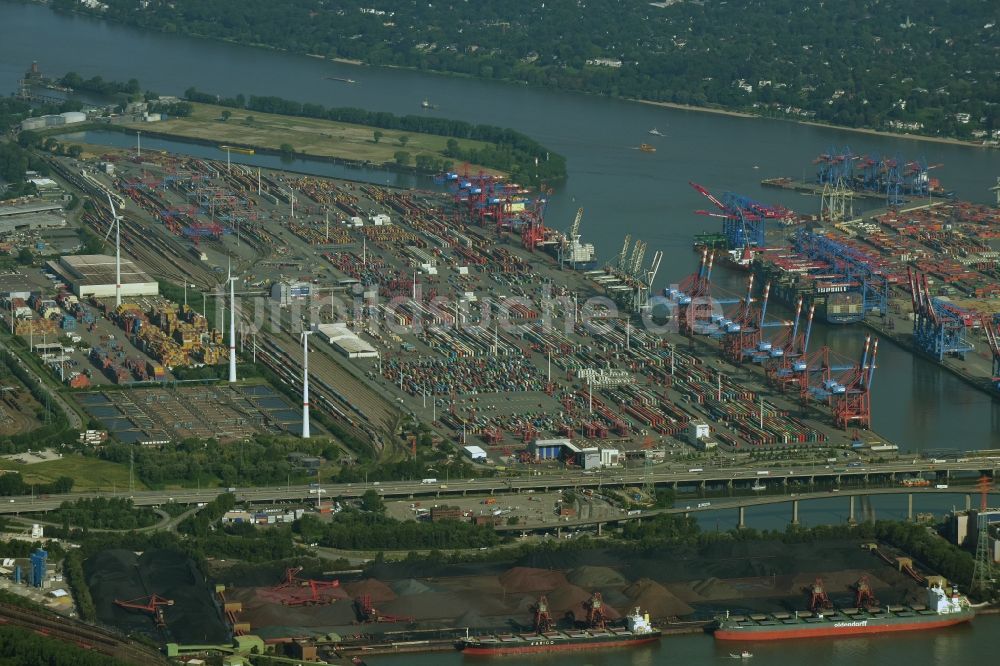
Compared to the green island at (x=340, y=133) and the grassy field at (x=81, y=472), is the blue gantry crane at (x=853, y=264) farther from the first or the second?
the grassy field at (x=81, y=472)

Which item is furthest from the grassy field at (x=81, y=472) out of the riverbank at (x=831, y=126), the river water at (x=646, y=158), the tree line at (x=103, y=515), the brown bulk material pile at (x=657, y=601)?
the riverbank at (x=831, y=126)

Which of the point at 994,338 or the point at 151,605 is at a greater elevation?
the point at 994,338

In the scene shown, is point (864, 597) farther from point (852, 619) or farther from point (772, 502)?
point (772, 502)

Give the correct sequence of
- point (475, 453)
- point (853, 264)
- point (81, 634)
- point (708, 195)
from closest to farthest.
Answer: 1. point (81, 634)
2. point (475, 453)
3. point (853, 264)
4. point (708, 195)

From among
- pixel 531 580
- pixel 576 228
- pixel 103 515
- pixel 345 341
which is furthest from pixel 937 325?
pixel 103 515

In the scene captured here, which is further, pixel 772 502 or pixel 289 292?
pixel 289 292

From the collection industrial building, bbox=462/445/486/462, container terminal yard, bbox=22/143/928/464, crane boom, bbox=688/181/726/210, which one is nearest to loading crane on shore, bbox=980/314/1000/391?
container terminal yard, bbox=22/143/928/464

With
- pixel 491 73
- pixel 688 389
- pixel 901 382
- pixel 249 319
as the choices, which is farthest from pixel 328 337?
pixel 491 73

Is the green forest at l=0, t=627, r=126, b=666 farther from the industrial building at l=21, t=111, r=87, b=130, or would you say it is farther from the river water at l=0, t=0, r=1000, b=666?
the industrial building at l=21, t=111, r=87, b=130
